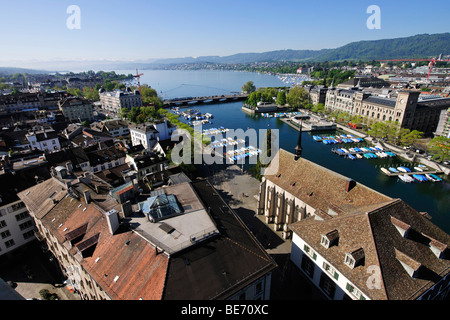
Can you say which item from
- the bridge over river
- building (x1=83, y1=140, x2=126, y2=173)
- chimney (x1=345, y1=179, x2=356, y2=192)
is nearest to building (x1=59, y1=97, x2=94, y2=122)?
the bridge over river

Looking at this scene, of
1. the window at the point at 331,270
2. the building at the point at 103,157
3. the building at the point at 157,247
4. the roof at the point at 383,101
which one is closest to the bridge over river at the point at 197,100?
the roof at the point at 383,101

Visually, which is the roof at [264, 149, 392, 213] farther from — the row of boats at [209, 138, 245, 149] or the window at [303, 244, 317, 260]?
the row of boats at [209, 138, 245, 149]

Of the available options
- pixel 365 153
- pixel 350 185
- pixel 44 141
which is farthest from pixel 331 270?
pixel 44 141

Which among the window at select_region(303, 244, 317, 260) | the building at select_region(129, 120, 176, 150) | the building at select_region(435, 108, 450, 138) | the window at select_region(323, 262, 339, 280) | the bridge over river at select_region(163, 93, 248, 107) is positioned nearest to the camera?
the window at select_region(323, 262, 339, 280)

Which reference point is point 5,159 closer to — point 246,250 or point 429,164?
point 246,250

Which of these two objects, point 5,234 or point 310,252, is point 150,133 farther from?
point 310,252
